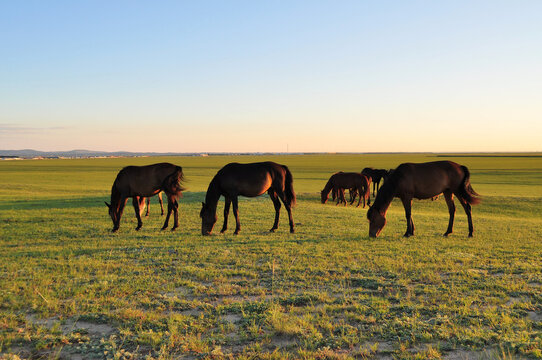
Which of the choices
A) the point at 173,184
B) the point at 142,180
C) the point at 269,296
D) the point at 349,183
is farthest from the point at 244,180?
the point at 349,183

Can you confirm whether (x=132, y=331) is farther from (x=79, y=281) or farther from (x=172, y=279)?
(x=79, y=281)

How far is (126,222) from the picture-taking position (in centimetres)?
1576

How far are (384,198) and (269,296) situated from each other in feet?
24.8

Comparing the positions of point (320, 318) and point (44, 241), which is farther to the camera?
point (44, 241)

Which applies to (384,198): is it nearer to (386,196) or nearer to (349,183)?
(386,196)

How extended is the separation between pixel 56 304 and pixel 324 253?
20.9ft

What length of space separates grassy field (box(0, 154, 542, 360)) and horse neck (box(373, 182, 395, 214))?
105 centimetres

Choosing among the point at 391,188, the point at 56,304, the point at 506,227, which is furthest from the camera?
the point at 506,227

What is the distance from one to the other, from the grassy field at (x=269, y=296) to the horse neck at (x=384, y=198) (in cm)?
105

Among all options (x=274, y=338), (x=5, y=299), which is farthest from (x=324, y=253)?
(x=5, y=299)

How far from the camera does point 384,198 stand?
12.7 metres

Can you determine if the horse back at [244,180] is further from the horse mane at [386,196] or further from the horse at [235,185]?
the horse mane at [386,196]

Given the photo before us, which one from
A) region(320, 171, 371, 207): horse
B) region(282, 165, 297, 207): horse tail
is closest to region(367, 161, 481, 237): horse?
region(282, 165, 297, 207): horse tail

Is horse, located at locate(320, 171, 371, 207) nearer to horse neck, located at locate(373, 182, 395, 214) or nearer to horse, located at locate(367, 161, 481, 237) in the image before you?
horse, located at locate(367, 161, 481, 237)
